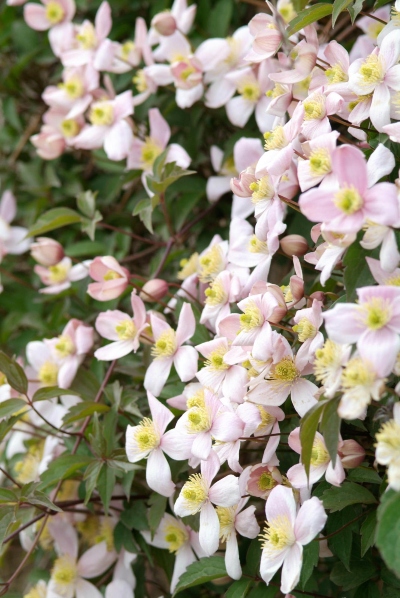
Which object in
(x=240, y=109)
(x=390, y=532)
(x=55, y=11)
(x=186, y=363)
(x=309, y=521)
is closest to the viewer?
(x=390, y=532)

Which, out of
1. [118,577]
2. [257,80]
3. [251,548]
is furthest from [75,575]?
[257,80]

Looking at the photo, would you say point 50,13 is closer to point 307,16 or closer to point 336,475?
point 307,16

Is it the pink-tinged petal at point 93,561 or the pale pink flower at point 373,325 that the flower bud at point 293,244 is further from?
the pink-tinged petal at point 93,561

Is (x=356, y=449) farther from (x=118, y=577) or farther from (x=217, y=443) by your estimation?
(x=118, y=577)

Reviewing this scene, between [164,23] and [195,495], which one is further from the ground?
[164,23]

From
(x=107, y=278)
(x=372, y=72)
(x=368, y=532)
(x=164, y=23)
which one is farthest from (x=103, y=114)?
→ (x=368, y=532)

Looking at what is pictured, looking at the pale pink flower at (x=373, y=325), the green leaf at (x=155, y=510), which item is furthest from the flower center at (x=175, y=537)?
the pale pink flower at (x=373, y=325)

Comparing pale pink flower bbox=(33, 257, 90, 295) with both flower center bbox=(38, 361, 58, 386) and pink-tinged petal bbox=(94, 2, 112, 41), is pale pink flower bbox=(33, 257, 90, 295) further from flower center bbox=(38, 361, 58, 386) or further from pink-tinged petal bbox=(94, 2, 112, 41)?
pink-tinged petal bbox=(94, 2, 112, 41)

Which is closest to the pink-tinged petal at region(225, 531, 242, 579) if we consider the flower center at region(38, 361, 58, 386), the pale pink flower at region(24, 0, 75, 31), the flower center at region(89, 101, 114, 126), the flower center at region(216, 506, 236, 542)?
the flower center at region(216, 506, 236, 542)
